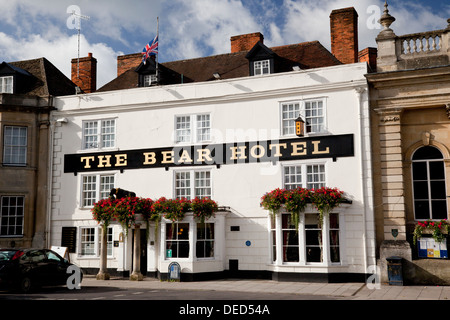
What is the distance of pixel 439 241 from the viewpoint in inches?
707

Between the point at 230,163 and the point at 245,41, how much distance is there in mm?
8926

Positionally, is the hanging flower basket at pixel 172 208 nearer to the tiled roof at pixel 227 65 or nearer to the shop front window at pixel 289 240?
the shop front window at pixel 289 240

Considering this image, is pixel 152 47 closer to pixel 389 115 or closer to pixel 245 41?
pixel 245 41

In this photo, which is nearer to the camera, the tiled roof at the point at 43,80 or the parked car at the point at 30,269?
the parked car at the point at 30,269

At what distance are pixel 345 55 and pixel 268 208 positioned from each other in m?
9.88

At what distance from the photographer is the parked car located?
15039 millimetres

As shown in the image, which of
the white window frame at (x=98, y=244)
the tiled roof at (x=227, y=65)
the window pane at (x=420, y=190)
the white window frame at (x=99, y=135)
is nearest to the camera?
the window pane at (x=420, y=190)

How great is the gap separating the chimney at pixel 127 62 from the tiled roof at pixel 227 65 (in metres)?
2.26

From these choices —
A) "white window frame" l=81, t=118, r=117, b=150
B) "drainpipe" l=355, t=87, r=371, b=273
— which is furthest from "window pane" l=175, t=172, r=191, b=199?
"drainpipe" l=355, t=87, r=371, b=273

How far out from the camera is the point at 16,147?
23.5m

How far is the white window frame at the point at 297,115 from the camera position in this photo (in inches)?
788

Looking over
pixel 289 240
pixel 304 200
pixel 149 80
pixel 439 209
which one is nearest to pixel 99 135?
pixel 149 80

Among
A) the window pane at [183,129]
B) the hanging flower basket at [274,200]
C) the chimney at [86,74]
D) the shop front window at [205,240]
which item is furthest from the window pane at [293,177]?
the chimney at [86,74]

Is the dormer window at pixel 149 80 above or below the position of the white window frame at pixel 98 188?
above
